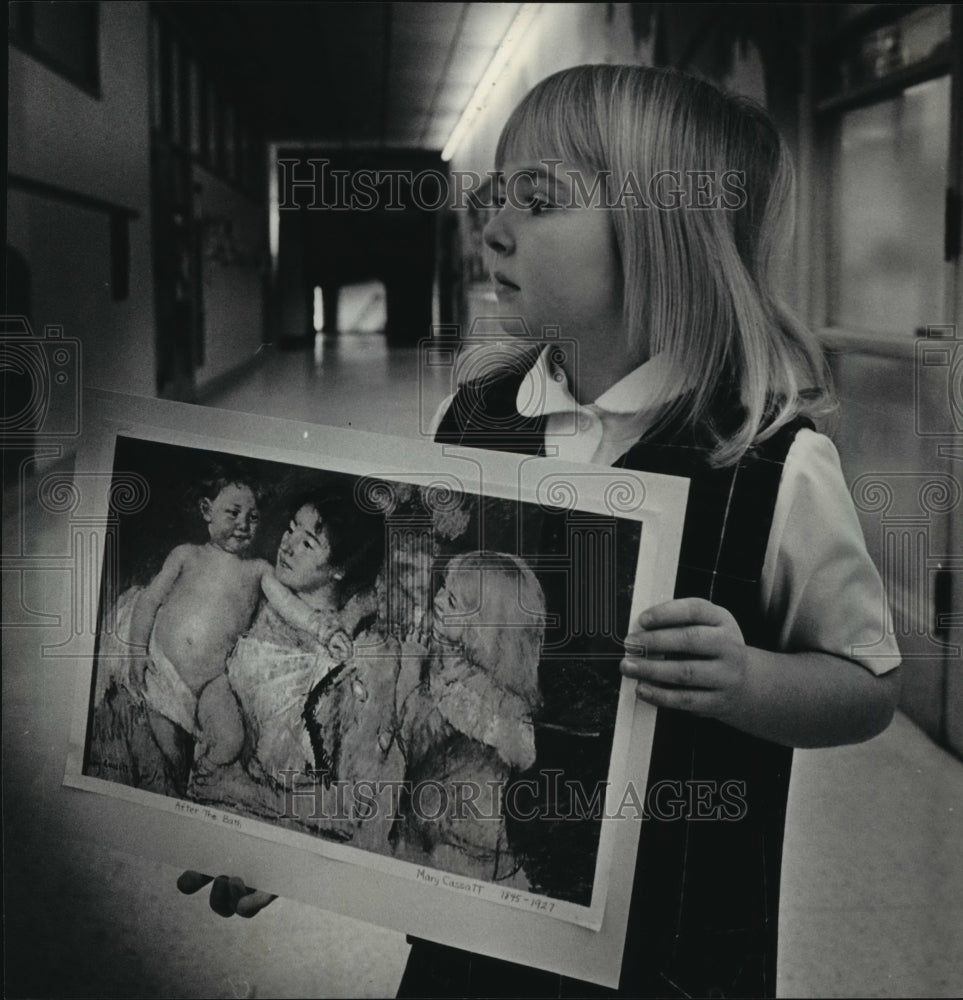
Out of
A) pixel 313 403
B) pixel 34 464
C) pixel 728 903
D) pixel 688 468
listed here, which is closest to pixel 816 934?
pixel 728 903

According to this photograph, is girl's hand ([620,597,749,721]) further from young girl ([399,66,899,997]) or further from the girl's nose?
the girl's nose

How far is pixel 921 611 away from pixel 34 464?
1.97ft

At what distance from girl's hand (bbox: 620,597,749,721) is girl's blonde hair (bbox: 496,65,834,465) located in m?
0.09

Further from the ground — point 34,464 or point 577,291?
point 577,291

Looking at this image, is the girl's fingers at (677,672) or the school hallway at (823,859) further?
the school hallway at (823,859)

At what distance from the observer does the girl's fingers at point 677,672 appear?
58cm

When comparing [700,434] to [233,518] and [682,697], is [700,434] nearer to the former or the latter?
[682,697]

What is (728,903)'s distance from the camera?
66cm

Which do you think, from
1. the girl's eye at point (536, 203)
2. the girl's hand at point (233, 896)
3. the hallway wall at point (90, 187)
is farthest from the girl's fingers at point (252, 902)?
the girl's eye at point (536, 203)

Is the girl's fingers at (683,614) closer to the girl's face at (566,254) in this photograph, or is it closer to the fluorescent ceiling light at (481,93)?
the girl's face at (566,254)

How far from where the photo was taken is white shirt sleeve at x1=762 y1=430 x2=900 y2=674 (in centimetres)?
59

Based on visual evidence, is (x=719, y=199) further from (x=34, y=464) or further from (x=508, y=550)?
(x=34, y=464)

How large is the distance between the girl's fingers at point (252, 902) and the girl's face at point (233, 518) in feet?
0.71

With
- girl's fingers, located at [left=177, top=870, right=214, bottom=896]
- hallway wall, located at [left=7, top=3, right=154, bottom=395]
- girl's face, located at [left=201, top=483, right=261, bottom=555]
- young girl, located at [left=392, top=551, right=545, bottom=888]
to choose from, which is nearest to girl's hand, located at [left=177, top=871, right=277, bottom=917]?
girl's fingers, located at [left=177, top=870, right=214, bottom=896]
